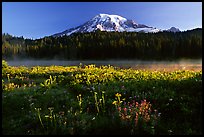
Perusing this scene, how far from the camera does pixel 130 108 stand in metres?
8.58

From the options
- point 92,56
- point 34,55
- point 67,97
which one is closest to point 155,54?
point 92,56

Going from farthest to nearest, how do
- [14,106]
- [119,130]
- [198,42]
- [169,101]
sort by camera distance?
[198,42] → [14,106] → [169,101] → [119,130]

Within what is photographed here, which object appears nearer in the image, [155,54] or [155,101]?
[155,101]

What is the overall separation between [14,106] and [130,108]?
4.12 meters

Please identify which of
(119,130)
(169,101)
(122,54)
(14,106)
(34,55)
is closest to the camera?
(119,130)

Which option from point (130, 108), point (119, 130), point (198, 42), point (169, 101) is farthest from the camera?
point (198, 42)

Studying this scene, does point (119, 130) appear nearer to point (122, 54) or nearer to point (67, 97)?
point (67, 97)

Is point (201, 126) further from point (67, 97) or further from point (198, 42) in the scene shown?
point (198, 42)

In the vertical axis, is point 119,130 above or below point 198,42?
below

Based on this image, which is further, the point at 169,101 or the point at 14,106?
the point at 14,106

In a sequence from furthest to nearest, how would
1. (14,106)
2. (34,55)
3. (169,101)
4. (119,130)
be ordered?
(34,55) → (14,106) → (169,101) → (119,130)

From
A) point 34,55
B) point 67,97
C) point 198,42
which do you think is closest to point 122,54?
point 198,42

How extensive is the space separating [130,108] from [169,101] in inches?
57.3

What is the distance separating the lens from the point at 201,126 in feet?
25.3
